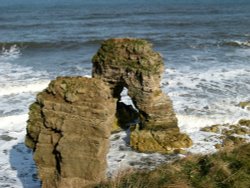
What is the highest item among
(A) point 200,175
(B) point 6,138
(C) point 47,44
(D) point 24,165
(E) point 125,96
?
(A) point 200,175

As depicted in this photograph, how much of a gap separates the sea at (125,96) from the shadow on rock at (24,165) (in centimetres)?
2

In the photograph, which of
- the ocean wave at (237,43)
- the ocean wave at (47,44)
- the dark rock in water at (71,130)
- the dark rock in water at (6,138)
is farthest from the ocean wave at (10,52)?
the dark rock in water at (71,130)

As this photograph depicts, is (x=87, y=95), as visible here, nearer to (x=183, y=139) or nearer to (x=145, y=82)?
(x=145, y=82)

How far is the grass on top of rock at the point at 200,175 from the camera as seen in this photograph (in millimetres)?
8266

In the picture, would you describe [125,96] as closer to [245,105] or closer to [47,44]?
[245,105]

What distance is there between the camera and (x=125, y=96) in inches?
864

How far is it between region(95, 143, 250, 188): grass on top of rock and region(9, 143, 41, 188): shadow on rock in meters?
4.90

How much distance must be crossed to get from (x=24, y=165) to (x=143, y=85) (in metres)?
4.65

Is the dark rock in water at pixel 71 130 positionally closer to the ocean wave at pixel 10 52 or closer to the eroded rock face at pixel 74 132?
the eroded rock face at pixel 74 132

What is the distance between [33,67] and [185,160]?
22.4 metres

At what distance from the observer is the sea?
15523 millimetres

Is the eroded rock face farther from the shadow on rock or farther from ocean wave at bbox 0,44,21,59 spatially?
ocean wave at bbox 0,44,21,59

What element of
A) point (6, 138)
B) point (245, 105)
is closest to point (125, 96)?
point (245, 105)

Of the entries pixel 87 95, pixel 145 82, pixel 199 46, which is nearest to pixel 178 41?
pixel 199 46
